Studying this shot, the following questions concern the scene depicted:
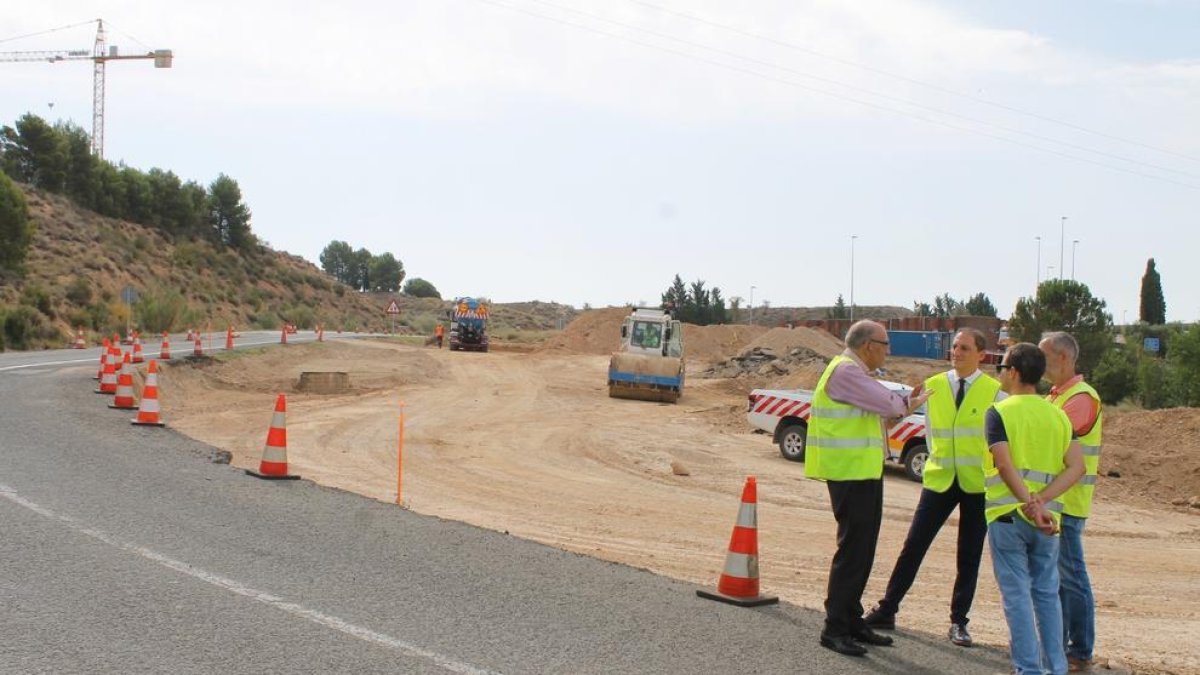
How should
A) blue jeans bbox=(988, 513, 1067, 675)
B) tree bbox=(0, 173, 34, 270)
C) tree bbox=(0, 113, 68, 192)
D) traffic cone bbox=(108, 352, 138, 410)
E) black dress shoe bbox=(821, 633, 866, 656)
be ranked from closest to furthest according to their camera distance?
Answer: blue jeans bbox=(988, 513, 1067, 675) < black dress shoe bbox=(821, 633, 866, 656) < traffic cone bbox=(108, 352, 138, 410) < tree bbox=(0, 173, 34, 270) < tree bbox=(0, 113, 68, 192)

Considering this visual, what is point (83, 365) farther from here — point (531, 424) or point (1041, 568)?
point (1041, 568)

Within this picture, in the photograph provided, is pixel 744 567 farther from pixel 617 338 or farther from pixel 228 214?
pixel 228 214

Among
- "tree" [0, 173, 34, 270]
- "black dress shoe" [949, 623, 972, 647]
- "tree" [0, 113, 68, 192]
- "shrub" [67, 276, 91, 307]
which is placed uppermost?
"tree" [0, 113, 68, 192]

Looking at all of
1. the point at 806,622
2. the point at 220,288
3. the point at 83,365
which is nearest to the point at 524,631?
the point at 806,622

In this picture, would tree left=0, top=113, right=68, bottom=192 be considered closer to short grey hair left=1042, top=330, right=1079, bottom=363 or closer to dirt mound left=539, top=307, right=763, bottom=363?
dirt mound left=539, top=307, right=763, bottom=363

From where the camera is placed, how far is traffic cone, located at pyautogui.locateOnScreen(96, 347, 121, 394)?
2134 centimetres

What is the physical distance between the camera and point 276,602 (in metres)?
Result: 6.66

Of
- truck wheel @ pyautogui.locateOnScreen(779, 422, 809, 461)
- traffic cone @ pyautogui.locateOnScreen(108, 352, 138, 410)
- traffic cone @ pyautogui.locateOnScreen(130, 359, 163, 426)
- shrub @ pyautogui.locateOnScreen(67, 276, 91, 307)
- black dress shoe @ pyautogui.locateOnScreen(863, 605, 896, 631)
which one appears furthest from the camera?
shrub @ pyautogui.locateOnScreen(67, 276, 91, 307)

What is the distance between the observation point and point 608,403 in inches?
1239

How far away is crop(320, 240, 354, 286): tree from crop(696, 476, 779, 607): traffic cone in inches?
6207

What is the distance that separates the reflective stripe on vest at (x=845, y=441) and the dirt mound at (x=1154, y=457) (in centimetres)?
1414

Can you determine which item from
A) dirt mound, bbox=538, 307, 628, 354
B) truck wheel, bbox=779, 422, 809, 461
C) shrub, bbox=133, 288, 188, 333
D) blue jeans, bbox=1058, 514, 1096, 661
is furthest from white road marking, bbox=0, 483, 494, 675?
dirt mound, bbox=538, 307, 628, 354

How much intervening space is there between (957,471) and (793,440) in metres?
13.5

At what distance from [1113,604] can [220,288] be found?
74.7 m
